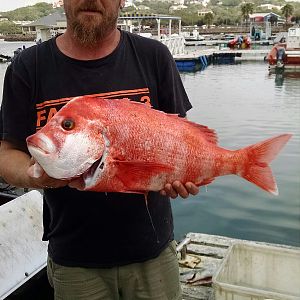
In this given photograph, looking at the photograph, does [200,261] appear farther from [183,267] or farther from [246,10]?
[246,10]

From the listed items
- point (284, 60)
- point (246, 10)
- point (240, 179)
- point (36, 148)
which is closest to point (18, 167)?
point (36, 148)

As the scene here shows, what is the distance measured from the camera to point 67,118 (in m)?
1.71

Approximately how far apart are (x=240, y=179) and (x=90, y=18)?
8358 millimetres

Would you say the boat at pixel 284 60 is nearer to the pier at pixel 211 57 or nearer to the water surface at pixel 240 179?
the water surface at pixel 240 179

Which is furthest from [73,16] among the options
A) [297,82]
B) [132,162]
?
[297,82]

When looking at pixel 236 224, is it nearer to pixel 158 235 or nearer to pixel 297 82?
pixel 158 235

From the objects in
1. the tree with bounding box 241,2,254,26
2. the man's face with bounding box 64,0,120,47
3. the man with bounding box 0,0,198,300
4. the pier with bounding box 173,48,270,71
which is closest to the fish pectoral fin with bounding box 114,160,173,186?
the man with bounding box 0,0,198,300

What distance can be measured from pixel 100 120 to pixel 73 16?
0.62 m

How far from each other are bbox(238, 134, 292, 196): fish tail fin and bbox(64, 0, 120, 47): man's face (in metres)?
0.86

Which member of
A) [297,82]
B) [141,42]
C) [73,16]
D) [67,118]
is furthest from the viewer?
[297,82]

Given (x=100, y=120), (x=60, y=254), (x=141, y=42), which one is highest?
(x=141, y=42)

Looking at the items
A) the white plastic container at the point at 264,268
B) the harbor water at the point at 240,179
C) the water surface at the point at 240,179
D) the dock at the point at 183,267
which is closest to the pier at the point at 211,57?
the harbor water at the point at 240,179

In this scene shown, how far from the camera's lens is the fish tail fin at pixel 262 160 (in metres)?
2.01

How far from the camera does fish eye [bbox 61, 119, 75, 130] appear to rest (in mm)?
1704
